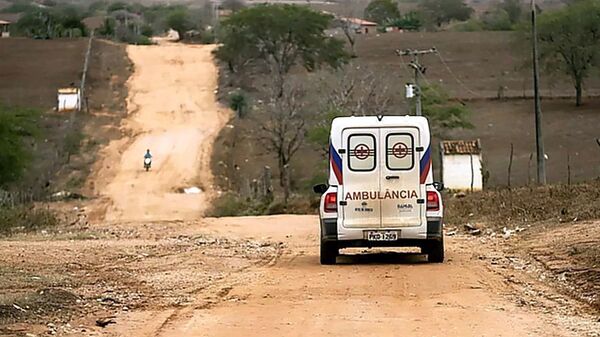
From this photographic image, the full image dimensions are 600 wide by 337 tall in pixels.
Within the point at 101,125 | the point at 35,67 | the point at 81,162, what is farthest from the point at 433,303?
the point at 35,67

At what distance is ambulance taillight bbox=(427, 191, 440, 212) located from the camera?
1878cm

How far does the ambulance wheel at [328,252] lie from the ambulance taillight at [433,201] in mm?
1691

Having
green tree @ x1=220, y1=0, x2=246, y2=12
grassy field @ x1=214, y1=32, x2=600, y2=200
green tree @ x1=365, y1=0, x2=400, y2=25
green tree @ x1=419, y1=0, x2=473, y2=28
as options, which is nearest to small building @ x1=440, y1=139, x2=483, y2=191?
grassy field @ x1=214, y1=32, x2=600, y2=200

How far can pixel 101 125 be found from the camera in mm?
68750

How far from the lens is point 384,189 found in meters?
18.8

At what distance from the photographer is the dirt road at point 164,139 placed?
4938 cm

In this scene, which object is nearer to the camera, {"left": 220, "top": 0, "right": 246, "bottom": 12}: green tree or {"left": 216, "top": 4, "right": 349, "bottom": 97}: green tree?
{"left": 216, "top": 4, "right": 349, "bottom": 97}: green tree

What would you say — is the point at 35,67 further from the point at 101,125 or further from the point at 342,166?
the point at 342,166

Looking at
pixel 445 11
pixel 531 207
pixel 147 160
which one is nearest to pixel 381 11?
pixel 445 11

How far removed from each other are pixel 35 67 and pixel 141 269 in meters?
71.7

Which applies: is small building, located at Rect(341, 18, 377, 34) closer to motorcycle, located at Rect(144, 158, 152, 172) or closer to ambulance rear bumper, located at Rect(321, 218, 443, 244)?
motorcycle, located at Rect(144, 158, 152, 172)

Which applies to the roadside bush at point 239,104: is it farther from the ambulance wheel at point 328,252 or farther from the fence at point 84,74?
the ambulance wheel at point 328,252

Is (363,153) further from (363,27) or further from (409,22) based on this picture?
(409,22)

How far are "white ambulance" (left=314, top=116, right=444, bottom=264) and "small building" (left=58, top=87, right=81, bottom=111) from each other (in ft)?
180
